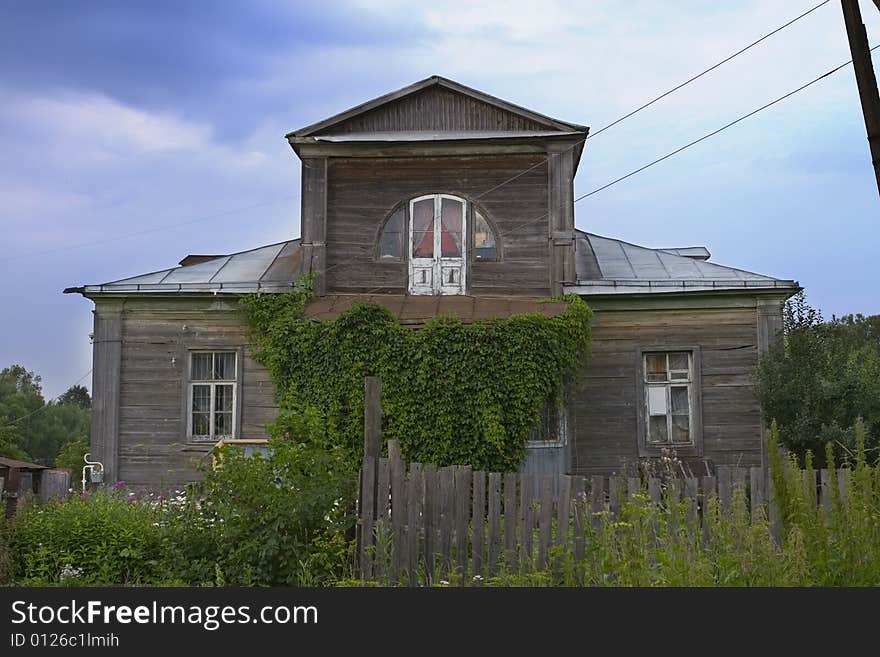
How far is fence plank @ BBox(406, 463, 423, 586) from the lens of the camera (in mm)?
8234

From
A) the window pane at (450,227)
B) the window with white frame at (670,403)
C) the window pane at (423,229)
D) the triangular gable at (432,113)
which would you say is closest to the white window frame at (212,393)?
the window pane at (423,229)

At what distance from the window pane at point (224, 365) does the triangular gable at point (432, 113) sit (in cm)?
415

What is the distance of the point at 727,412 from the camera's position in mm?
16859

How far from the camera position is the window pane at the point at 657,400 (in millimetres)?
17031

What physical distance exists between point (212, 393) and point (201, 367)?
51 cm

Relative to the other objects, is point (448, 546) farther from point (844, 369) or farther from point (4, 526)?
point (844, 369)

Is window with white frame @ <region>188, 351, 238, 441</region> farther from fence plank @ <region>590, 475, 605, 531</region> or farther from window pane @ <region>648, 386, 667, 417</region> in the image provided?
fence plank @ <region>590, 475, 605, 531</region>

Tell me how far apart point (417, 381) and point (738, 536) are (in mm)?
9881

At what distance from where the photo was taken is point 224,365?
1719cm

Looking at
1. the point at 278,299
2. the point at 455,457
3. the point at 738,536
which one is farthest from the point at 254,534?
the point at 278,299

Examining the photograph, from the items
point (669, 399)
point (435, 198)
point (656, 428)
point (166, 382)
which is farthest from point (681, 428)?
point (166, 382)

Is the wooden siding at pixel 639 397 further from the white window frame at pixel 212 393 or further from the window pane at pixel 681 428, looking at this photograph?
the white window frame at pixel 212 393

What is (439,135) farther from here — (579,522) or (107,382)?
(579,522)

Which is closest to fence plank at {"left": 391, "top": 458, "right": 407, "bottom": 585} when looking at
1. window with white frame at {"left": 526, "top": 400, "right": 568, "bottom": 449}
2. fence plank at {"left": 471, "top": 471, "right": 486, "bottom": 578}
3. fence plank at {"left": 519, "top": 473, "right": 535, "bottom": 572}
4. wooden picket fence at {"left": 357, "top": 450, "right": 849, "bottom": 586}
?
wooden picket fence at {"left": 357, "top": 450, "right": 849, "bottom": 586}
